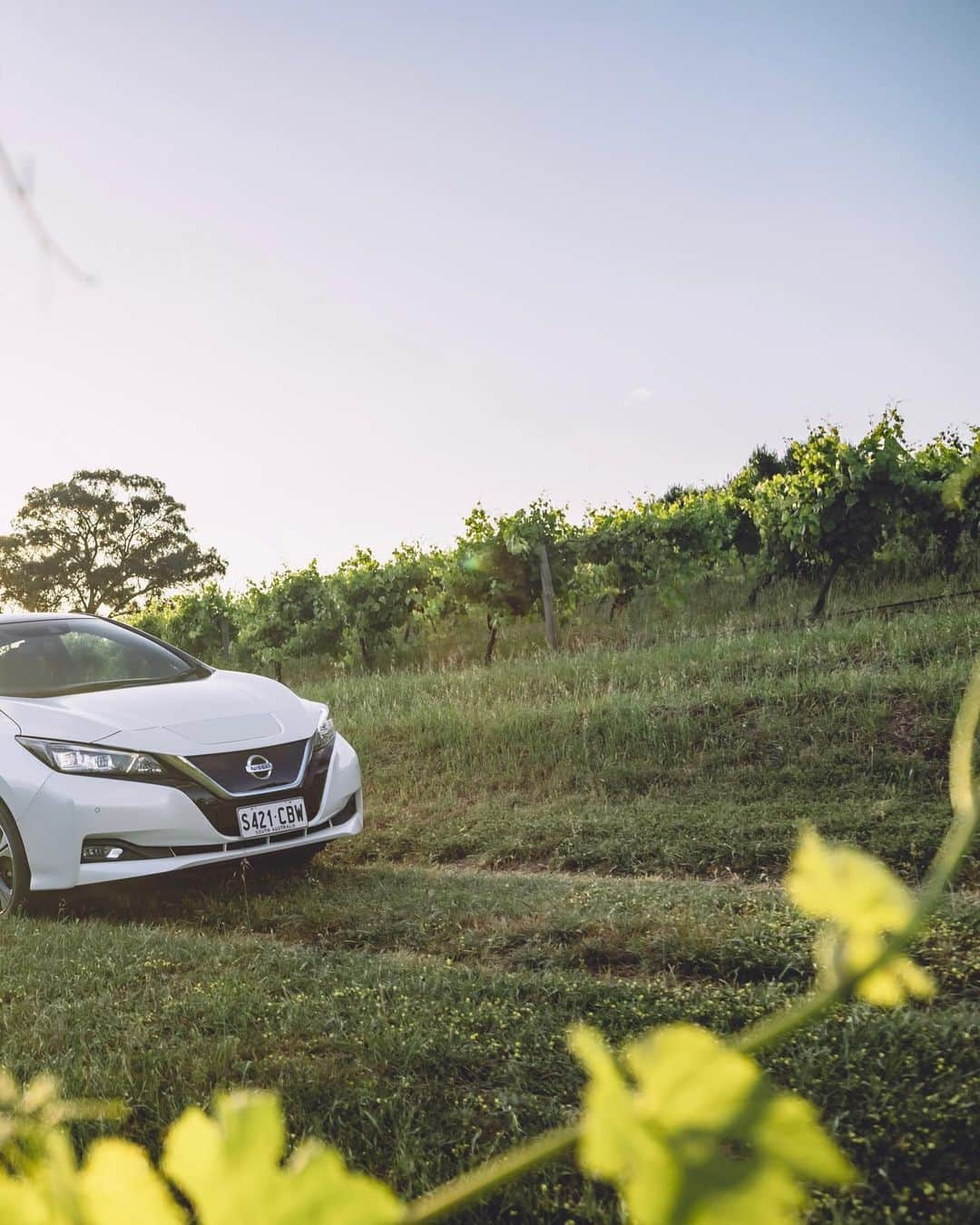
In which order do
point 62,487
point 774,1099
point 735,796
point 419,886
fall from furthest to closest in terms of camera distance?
point 62,487
point 735,796
point 419,886
point 774,1099

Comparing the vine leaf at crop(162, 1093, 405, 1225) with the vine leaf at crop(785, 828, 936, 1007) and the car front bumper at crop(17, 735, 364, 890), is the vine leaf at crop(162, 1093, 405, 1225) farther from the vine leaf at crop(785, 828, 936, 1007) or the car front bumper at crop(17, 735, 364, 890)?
the car front bumper at crop(17, 735, 364, 890)

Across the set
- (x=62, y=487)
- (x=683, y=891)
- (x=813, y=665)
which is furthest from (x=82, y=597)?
(x=683, y=891)

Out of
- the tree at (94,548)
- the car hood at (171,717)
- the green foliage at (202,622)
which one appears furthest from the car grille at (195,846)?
the tree at (94,548)

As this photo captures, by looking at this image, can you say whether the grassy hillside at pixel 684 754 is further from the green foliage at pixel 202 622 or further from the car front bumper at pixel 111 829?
the green foliage at pixel 202 622

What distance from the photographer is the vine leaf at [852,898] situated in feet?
0.87

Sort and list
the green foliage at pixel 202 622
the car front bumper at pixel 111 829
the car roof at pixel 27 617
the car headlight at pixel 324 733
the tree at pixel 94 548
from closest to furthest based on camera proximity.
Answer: the car front bumper at pixel 111 829
the car headlight at pixel 324 733
the car roof at pixel 27 617
the green foliage at pixel 202 622
the tree at pixel 94 548

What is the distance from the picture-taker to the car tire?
5.36 meters

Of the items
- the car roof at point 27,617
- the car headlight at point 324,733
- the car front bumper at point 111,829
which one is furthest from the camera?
the car roof at point 27,617

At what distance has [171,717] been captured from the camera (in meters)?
5.68

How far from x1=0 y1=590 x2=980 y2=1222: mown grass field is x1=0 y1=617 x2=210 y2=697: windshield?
48.6 inches

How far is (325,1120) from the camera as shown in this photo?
2.76m

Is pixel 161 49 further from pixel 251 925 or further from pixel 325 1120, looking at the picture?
pixel 251 925

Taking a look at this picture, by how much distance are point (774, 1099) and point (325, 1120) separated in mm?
2830

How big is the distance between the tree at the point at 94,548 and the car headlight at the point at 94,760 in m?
46.5
